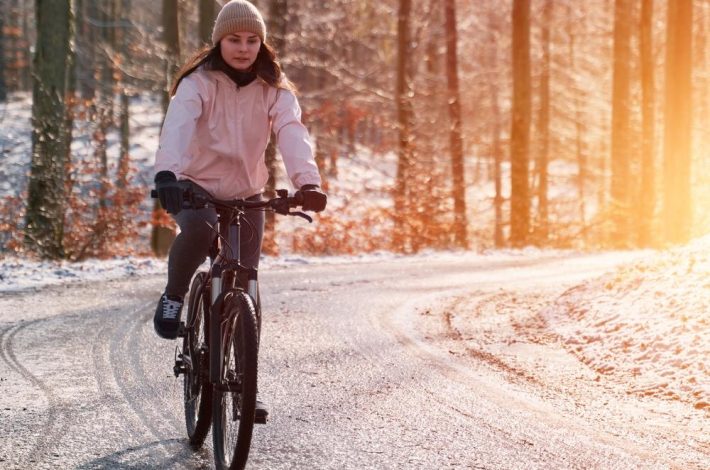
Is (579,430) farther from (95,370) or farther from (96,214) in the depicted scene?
(96,214)

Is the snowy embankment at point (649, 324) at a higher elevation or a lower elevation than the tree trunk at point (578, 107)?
lower

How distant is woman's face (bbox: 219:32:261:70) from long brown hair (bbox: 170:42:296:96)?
44mm

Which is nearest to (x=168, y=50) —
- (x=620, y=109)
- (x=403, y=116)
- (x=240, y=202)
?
(x=403, y=116)

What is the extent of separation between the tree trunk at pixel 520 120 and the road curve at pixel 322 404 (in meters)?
13.9

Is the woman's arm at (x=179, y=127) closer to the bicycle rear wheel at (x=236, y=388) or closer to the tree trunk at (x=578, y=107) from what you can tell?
the bicycle rear wheel at (x=236, y=388)

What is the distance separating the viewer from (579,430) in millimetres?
5484

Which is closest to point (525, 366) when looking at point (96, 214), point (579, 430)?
point (579, 430)

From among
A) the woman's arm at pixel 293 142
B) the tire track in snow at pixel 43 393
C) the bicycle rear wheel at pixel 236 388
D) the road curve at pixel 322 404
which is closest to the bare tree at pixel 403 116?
the road curve at pixel 322 404

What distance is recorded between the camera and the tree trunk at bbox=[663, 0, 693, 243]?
69.6 ft

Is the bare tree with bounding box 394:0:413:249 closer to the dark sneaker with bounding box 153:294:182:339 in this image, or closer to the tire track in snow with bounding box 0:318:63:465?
the tire track in snow with bounding box 0:318:63:465

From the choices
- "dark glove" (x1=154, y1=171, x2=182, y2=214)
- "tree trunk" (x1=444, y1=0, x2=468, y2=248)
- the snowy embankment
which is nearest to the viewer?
"dark glove" (x1=154, y1=171, x2=182, y2=214)

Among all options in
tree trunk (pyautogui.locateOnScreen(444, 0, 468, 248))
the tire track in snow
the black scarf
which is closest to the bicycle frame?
the black scarf

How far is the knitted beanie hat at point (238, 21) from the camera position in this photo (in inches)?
192

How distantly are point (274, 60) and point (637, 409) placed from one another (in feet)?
11.1
